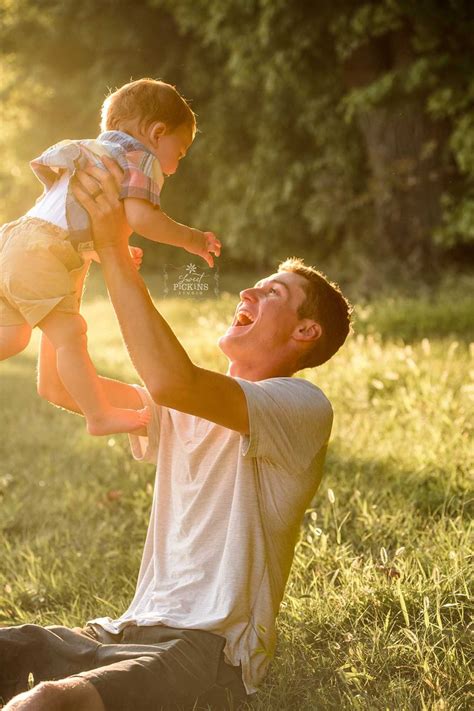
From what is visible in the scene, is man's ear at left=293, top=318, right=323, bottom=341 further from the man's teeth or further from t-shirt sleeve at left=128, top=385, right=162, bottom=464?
t-shirt sleeve at left=128, top=385, right=162, bottom=464

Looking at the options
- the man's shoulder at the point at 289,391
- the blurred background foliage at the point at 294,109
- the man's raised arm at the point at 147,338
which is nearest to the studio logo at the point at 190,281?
the man's shoulder at the point at 289,391

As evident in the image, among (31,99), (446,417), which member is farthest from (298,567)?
(31,99)

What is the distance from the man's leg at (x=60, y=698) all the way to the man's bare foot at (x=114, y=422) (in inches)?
30.0

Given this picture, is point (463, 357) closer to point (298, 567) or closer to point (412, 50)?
point (298, 567)

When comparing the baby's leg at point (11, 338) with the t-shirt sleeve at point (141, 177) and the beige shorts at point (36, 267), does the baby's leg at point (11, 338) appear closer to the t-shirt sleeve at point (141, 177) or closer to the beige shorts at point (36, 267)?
the beige shorts at point (36, 267)

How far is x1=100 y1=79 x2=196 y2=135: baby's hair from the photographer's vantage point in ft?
9.27

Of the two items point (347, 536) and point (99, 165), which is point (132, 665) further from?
point (347, 536)

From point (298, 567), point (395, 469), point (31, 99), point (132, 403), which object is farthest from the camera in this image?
point (31, 99)

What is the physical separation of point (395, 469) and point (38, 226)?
9.26 ft

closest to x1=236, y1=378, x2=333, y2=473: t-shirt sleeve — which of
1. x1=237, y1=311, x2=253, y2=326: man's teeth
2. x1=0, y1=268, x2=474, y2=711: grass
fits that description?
x1=237, y1=311, x2=253, y2=326: man's teeth

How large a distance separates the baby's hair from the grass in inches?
67.9

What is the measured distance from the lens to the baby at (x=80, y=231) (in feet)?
8.71

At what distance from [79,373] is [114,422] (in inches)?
7.5

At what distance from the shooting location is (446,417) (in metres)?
5.25
